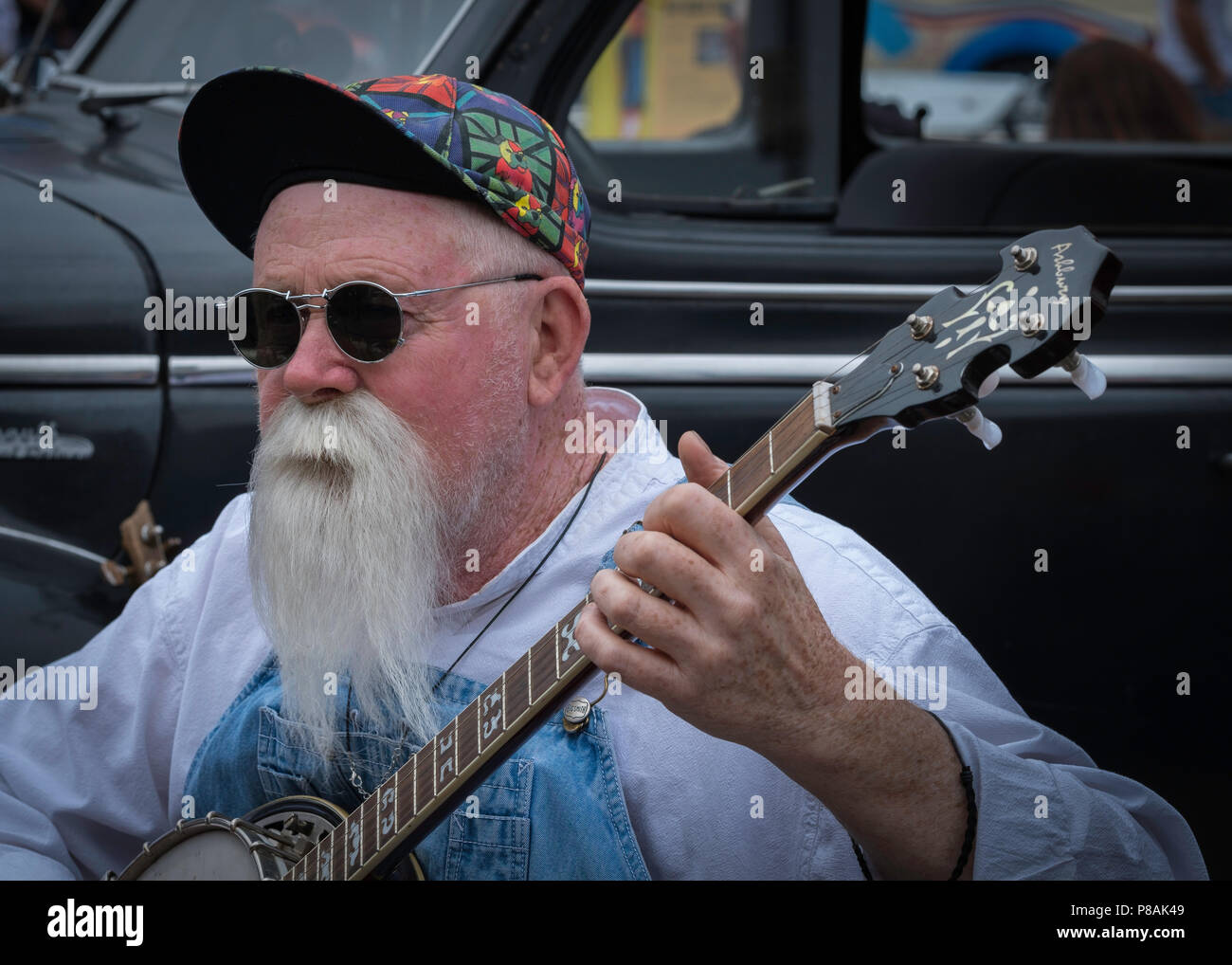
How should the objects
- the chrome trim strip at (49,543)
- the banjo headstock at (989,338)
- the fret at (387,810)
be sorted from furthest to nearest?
the chrome trim strip at (49,543), the fret at (387,810), the banjo headstock at (989,338)

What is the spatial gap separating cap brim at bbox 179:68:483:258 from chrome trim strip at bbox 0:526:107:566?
53cm

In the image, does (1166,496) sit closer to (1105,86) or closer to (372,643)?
(372,643)

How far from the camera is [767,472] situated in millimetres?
1140

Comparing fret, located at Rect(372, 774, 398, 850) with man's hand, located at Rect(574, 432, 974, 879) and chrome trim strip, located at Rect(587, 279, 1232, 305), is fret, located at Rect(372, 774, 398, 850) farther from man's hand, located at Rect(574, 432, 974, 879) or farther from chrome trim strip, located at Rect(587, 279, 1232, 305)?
chrome trim strip, located at Rect(587, 279, 1232, 305)

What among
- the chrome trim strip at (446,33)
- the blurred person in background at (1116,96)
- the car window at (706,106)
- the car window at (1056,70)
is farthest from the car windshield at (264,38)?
the blurred person in background at (1116,96)

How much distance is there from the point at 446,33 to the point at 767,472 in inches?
44.1

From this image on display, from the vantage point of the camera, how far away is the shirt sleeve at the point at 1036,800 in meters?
1.27

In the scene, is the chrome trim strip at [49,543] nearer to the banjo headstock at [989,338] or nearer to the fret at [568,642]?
the fret at [568,642]

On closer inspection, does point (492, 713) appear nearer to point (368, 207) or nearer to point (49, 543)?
point (368, 207)

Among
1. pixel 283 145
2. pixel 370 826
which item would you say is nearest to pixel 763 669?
pixel 370 826

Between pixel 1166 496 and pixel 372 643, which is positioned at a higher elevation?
pixel 1166 496

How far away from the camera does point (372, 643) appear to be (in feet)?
4.78
